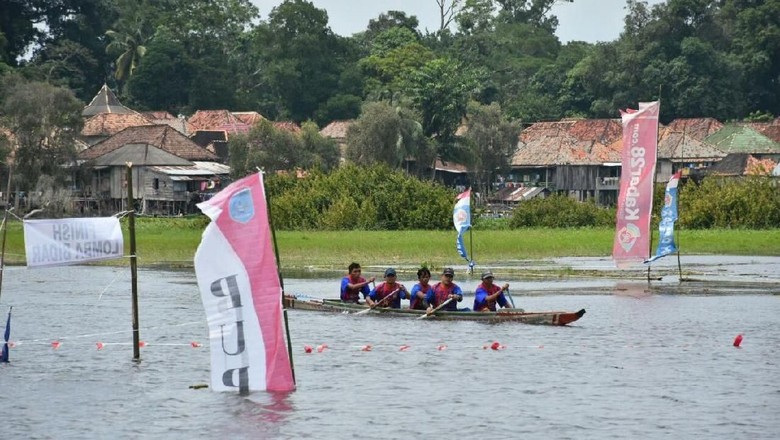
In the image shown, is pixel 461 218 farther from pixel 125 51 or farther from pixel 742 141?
pixel 125 51

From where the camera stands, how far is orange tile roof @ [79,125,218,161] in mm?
108250

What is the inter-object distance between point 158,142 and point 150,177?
5792 mm

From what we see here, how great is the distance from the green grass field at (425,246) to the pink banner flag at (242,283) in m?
31.6

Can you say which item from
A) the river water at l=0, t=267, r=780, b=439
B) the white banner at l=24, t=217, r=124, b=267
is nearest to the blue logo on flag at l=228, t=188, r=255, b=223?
the white banner at l=24, t=217, r=124, b=267

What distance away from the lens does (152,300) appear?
4391 centimetres

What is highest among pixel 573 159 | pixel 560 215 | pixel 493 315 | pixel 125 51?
pixel 125 51

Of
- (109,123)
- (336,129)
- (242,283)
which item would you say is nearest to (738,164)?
(336,129)

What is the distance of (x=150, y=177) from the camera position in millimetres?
103812

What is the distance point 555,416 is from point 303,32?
119184 mm

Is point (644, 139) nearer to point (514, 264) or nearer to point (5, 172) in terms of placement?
point (514, 264)

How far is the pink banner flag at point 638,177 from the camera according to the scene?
4200 centimetres

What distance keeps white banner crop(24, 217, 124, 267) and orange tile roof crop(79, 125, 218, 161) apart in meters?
84.8

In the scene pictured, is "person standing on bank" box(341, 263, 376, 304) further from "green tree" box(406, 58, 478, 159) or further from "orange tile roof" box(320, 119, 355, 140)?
"orange tile roof" box(320, 119, 355, 140)

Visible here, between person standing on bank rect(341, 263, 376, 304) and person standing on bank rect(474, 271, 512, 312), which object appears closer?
person standing on bank rect(474, 271, 512, 312)
